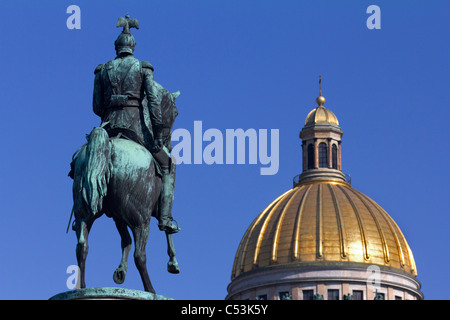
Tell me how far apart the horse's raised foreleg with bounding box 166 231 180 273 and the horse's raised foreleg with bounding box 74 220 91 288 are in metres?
1.62

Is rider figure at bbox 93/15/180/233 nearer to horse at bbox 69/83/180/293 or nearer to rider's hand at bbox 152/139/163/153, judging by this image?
rider's hand at bbox 152/139/163/153

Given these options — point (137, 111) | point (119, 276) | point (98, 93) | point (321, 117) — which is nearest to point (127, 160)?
point (137, 111)

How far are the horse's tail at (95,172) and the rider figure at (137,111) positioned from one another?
2.37ft

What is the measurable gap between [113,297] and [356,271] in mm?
96933

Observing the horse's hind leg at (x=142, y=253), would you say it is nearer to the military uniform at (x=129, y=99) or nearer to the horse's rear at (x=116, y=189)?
the horse's rear at (x=116, y=189)

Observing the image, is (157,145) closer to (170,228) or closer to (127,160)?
(127,160)

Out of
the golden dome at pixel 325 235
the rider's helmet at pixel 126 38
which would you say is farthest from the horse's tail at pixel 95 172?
the golden dome at pixel 325 235

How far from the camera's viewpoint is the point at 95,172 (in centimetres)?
2286

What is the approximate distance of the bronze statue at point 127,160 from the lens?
75.5ft

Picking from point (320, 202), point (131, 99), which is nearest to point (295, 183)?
point (320, 202)

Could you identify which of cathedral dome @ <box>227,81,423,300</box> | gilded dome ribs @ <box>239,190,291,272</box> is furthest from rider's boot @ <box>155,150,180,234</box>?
gilded dome ribs @ <box>239,190,291,272</box>

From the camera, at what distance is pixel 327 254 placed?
117938 mm

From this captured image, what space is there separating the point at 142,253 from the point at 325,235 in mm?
94758
